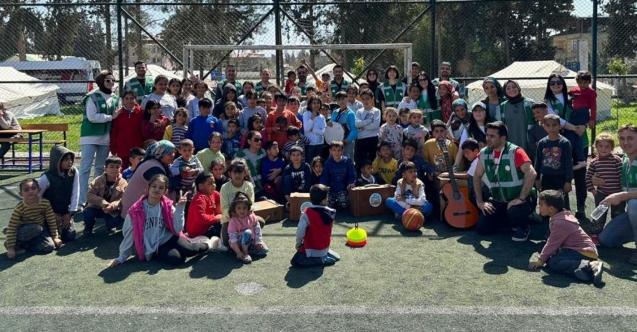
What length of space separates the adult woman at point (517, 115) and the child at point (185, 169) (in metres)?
4.03

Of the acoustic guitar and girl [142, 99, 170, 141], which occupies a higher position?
girl [142, 99, 170, 141]

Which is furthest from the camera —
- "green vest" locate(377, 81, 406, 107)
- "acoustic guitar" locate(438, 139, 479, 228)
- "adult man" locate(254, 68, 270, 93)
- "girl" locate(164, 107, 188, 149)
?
"adult man" locate(254, 68, 270, 93)

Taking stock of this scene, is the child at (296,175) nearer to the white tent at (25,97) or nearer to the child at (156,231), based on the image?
the child at (156,231)

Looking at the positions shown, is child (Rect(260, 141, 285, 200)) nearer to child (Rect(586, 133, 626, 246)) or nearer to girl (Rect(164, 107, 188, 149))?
girl (Rect(164, 107, 188, 149))

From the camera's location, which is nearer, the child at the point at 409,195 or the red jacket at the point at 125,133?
the child at the point at 409,195

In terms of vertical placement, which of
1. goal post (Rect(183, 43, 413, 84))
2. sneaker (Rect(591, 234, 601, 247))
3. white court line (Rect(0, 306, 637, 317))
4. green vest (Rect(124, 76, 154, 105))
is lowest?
white court line (Rect(0, 306, 637, 317))

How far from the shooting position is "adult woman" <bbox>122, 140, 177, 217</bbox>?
20.5 ft

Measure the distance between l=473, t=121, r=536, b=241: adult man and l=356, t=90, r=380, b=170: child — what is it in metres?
2.35

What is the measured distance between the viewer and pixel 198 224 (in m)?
6.22

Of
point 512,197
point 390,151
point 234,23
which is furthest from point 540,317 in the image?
point 234,23

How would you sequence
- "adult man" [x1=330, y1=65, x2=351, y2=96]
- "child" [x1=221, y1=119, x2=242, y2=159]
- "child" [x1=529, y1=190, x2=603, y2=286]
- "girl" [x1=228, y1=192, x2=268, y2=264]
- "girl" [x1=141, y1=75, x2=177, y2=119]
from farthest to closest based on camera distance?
"adult man" [x1=330, y1=65, x2=351, y2=96] → "girl" [x1=141, y1=75, x2=177, y2=119] → "child" [x1=221, y1=119, x2=242, y2=159] → "girl" [x1=228, y1=192, x2=268, y2=264] → "child" [x1=529, y1=190, x2=603, y2=286]

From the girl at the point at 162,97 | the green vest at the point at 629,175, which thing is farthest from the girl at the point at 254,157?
the green vest at the point at 629,175

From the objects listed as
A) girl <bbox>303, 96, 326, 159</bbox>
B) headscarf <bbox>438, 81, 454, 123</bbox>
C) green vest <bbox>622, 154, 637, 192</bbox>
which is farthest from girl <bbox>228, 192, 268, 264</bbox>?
headscarf <bbox>438, 81, 454, 123</bbox>

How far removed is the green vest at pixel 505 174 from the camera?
6.35 meters
